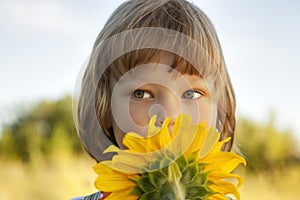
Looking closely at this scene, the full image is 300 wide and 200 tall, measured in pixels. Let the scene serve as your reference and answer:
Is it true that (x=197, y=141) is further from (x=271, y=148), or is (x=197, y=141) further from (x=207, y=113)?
(x=271, y=148)

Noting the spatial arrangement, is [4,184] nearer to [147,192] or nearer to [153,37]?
[153,37]

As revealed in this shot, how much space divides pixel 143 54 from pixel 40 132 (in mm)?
5460

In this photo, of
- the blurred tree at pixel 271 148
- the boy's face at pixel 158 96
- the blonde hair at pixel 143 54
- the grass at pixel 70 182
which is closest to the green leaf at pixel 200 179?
the boy's face at pixel 158 96

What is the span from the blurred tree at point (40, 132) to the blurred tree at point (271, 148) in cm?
181

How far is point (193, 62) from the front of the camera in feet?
3.79

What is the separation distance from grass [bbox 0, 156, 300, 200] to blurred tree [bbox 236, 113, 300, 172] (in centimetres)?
9

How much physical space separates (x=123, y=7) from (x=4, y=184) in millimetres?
4802

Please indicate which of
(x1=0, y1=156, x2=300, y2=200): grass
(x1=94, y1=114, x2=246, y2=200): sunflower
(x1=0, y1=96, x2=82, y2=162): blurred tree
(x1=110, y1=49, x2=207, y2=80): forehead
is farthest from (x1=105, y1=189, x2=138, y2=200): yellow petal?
(x1=0, y1=96, x2=82, y2=162): blurred tree

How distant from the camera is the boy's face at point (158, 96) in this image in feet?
3.54

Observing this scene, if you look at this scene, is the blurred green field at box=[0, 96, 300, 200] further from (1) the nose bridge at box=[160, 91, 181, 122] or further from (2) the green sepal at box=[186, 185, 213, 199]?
(2) the green sepal at box=[186, 185, 213, 199]

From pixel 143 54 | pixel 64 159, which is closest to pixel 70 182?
pixel 64 159

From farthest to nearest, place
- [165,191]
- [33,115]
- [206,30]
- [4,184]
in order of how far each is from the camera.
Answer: [33,115] → [4,184] → [206,30] → [165,191]

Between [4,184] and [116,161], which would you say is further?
[4,184]

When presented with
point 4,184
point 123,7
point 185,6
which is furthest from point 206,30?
point 4,184
